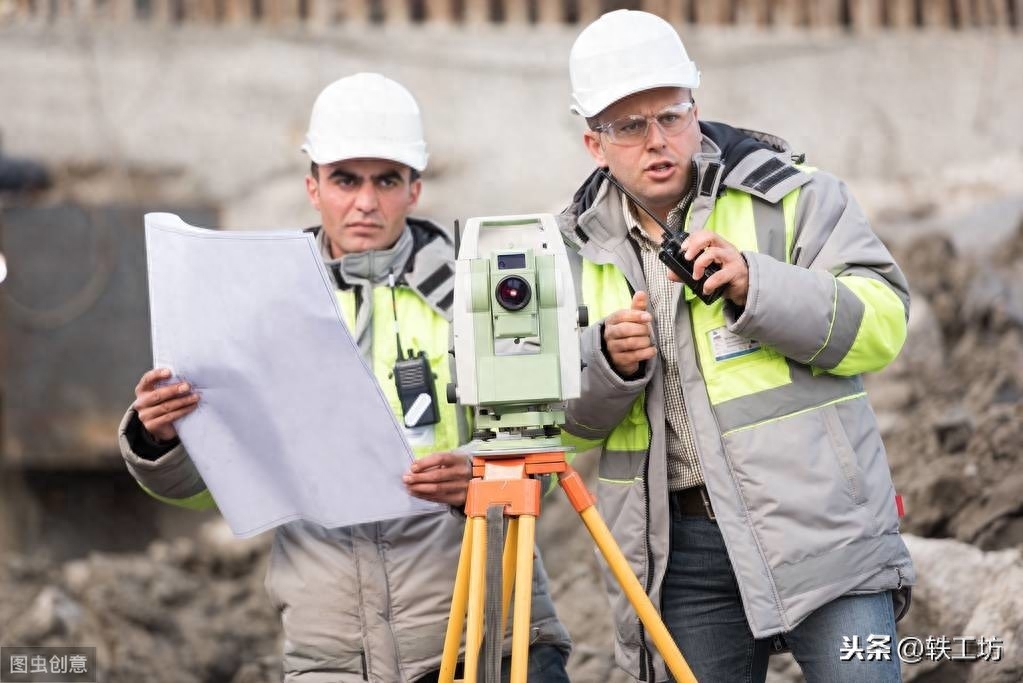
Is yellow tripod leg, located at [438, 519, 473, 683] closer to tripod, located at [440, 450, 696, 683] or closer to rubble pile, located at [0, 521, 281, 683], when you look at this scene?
tripod, located at [440, 450, 696, 683]

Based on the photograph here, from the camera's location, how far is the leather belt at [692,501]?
9.42ft

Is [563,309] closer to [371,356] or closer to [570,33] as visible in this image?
[371,356]

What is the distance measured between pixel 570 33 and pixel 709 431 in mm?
6548

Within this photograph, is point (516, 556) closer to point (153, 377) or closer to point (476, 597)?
point (476, 597)

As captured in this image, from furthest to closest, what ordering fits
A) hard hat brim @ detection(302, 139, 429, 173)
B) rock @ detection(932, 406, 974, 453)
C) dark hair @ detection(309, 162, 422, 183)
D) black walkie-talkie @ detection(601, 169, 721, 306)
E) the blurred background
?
the blurred background → rock @ detection(932, 406, 974, 453) → dark hair @ detection(309, 162, 422, 183) → hard hat brim @ detection(302, 139, 429, 173) → black walkie-talkie @ detection(601, 169, 721, 306)

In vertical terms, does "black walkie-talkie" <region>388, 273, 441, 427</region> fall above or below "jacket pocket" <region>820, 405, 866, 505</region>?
above

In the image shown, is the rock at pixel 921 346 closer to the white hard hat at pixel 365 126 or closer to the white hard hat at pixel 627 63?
the white hard hat at pixel 365 126

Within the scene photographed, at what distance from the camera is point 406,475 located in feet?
9.71

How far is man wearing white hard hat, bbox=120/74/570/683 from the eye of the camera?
3.09 m

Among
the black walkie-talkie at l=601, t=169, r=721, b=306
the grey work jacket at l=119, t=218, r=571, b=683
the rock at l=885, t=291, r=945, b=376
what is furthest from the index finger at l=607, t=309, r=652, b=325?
the rock at l=885, t=291, r=945, b=376

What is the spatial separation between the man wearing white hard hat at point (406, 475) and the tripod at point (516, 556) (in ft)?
0.94

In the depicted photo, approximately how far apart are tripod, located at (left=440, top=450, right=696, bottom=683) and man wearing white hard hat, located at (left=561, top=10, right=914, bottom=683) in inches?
9.1

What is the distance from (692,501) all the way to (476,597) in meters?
0.55

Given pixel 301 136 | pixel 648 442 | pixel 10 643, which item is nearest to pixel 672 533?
pixel 648 442
